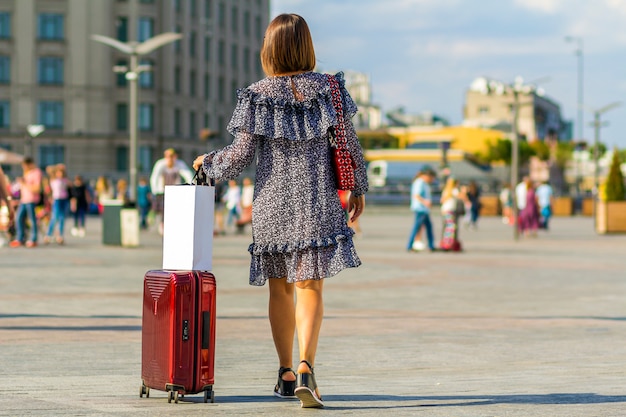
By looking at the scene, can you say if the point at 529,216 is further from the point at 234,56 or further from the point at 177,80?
the point at 234,56

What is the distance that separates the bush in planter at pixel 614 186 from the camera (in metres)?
39.4

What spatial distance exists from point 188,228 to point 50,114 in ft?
260

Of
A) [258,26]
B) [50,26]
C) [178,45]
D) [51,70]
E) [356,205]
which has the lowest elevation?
[356,205]

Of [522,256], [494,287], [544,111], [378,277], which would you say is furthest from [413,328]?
[544,111]

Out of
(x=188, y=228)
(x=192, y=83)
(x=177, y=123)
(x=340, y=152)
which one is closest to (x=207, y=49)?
(x=192, y=83)

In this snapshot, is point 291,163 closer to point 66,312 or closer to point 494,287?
point 66,312

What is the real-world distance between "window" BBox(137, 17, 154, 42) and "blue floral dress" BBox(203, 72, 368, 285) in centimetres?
8017

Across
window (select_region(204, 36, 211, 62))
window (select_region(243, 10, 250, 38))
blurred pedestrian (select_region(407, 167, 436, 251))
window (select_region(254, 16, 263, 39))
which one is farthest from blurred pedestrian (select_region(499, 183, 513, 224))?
window (select_region(254, 16, 263, 39))

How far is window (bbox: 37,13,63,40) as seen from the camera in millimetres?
83250

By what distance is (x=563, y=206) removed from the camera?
233ft

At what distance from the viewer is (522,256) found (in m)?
24.2

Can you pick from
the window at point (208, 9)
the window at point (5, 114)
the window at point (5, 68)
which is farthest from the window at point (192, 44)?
the window at point (5, 114)

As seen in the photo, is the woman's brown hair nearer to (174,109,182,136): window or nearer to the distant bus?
the distant bus

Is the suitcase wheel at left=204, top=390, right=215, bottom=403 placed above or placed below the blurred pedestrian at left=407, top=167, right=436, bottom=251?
below
